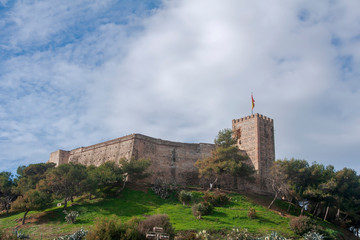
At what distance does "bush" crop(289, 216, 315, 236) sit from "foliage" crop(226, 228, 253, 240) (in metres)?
4.53

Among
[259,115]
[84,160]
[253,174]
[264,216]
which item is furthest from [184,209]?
[84,160]

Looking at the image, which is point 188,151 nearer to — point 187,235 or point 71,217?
point 71,217

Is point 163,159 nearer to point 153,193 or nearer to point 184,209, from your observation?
point 153,193

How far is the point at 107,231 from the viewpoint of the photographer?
22.6m

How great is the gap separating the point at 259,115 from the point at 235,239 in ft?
71.7

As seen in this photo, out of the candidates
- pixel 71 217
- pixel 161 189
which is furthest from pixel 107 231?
pixel 161 189

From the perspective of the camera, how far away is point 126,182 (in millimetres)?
38969

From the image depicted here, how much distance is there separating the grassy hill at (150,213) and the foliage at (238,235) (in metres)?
1.34

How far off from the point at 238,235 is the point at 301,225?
6047 mm

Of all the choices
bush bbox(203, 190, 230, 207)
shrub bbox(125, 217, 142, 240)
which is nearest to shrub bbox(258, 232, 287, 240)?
bush bbox(203, 190, 230, 207)

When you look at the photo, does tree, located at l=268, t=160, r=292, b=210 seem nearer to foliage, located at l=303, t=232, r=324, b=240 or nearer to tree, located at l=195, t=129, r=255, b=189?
tree, located at l=195, t=129, r=255, b=189

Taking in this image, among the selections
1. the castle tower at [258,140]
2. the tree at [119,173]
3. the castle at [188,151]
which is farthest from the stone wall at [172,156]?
the tree at [119,173]

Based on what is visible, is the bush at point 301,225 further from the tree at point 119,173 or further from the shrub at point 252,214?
the tree at point 119,173

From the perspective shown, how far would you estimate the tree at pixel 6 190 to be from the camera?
3831 centimetres
